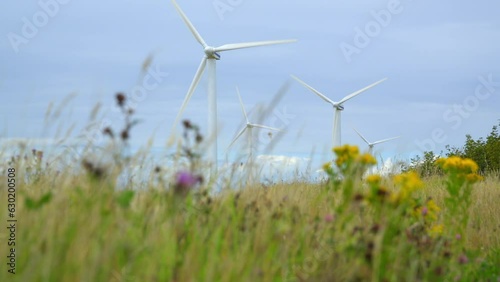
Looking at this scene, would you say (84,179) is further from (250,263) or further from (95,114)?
(250,263)

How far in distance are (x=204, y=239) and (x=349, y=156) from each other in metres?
1.56

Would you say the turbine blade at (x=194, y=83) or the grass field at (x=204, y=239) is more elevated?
the turbine blade at (x=194, y=83)

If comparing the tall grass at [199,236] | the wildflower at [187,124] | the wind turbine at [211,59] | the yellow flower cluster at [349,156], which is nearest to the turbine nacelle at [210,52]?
the wind turbine at [211,59]

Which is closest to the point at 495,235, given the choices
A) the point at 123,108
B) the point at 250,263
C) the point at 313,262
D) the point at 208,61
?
the point at 313,262

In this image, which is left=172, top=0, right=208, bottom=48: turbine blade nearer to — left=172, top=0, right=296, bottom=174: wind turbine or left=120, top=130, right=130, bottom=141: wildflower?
left=172, top=0, right=296, bottom=174: wind turbine

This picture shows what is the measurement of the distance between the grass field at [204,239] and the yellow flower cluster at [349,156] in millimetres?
12

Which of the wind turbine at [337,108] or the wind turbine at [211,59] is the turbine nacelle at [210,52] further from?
the wind turbine at [337,108]

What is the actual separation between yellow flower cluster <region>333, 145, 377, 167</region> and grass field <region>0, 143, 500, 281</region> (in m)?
0.01

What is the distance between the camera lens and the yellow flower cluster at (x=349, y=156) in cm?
497

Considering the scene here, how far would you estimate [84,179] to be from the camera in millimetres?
5715

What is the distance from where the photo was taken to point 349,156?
202 inches

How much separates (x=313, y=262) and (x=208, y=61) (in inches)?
613

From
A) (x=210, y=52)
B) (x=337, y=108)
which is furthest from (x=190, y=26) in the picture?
(x=337, y=108)

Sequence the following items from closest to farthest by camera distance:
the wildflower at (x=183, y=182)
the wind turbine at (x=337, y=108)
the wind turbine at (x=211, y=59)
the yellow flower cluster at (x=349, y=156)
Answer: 1. the wildflower at (x=183, y=182)
2. the yellow flower cluster at (x=349, y=156)
3. the wind turbine at (x=211, y=59)
4. the wind turbine at (x=337, y=108)
